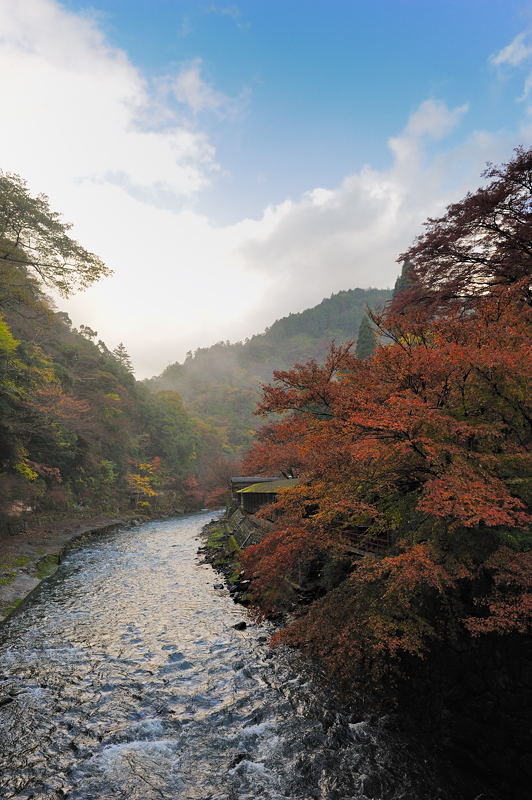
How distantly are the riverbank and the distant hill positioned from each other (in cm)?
6576

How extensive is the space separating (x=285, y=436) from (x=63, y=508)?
1210 inches

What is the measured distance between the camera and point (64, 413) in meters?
31.7

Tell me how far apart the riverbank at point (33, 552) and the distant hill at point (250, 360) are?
65.8m

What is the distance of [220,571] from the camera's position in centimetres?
2070

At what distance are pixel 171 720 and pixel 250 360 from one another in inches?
6357

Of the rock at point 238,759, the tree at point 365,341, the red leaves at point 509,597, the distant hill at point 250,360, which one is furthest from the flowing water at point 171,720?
the distant hill at point 250,360

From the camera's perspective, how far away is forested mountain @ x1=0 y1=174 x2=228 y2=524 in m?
21.1

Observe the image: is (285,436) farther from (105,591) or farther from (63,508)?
(63,508)

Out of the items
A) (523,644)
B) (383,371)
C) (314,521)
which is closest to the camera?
(523,644)

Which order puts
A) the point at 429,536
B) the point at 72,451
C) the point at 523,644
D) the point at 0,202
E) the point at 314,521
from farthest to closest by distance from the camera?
the point at 72,451, the point at 0,202, the point at 314,521, the point at 429,536, the point at 523,644

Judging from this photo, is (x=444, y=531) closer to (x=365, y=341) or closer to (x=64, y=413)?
(x=64, y=413)

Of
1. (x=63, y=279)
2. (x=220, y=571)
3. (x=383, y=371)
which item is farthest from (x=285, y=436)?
(x=63, y=279)

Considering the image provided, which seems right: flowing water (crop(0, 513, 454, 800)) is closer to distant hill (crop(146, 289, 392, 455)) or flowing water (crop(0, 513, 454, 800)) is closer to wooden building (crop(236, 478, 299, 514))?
wooden building (crop(236, 478, 299, 514))

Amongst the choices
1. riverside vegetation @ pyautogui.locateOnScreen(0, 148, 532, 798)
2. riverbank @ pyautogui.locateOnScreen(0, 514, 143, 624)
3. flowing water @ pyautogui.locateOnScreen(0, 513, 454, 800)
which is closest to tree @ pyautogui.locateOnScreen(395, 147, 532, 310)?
riverside vegetation @ pyautogui.locateOnScreen(0, 148, 532, 798)
